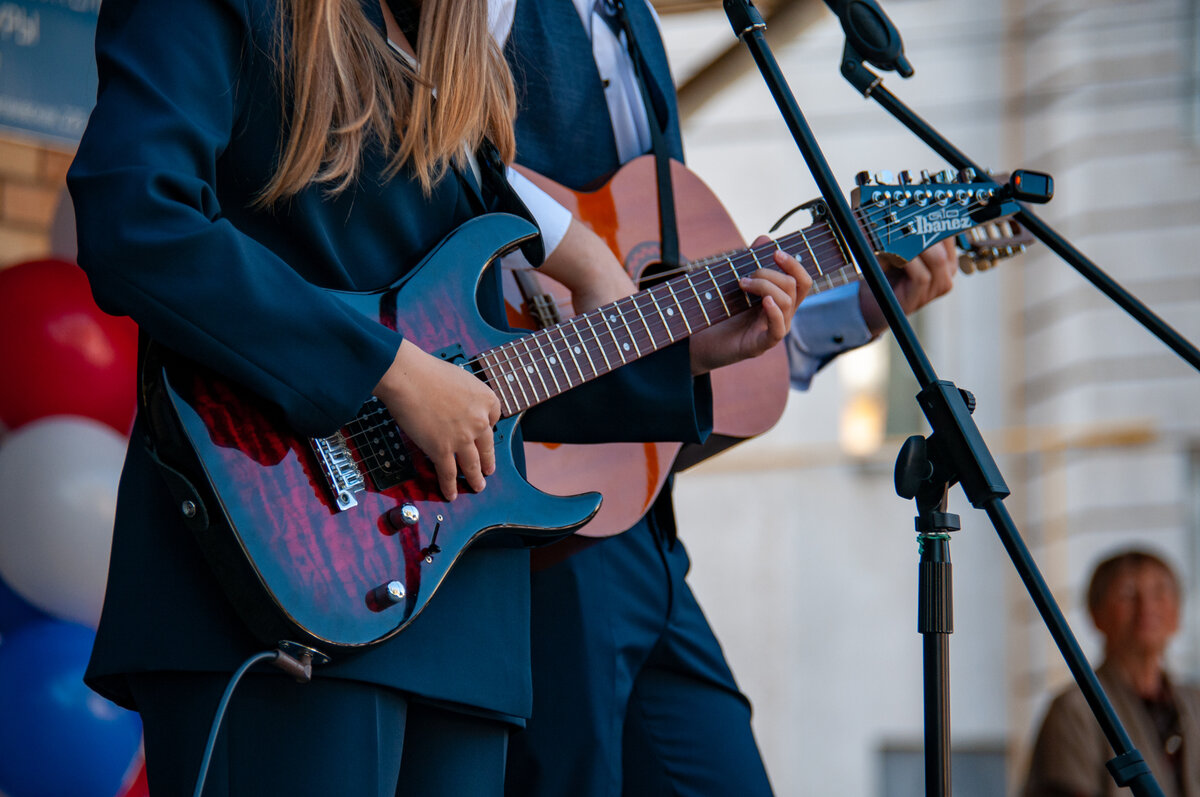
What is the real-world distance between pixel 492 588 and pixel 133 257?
21.8 inches

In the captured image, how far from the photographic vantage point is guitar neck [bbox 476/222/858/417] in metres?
1.68

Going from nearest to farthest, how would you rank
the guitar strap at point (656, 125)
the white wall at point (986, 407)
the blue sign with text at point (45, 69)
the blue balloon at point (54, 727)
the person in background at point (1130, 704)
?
the guitar strap at point (656, 125) < the blue balloon at point (54, 727) < the blue sign with text at point (45, 69) < the person in background at point (1130, 704) < the white wall at point (986, 407)

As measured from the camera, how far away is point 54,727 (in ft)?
8.76

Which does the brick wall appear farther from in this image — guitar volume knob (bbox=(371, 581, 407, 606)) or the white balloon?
guitar volume knob (bbox=(371, 581, 407, 606))

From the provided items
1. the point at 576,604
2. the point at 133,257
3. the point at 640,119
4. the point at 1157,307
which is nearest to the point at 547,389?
the point at 576,604

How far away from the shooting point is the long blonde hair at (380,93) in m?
1.50

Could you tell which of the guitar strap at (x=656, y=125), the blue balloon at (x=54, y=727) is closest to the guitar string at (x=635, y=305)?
the guitar strap at (x=656, y=125)

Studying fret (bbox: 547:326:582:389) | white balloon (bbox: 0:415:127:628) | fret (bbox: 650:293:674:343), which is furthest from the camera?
white balloon (bbox: 0:415:127:628)

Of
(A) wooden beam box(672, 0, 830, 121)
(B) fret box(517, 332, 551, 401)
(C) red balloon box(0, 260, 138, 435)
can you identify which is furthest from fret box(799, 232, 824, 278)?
(A) wooden beam box(672, 0, 830, 121)

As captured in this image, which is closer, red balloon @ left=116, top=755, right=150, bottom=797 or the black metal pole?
the black metal pole

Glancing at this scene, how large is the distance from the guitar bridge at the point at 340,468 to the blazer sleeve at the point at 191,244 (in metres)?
0.05

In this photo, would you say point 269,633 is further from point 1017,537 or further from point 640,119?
point 640,119

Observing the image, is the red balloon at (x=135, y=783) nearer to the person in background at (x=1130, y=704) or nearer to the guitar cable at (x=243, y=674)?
the guitar cable at (x=243, y=674)

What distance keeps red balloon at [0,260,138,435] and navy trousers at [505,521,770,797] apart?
1.39 metres
